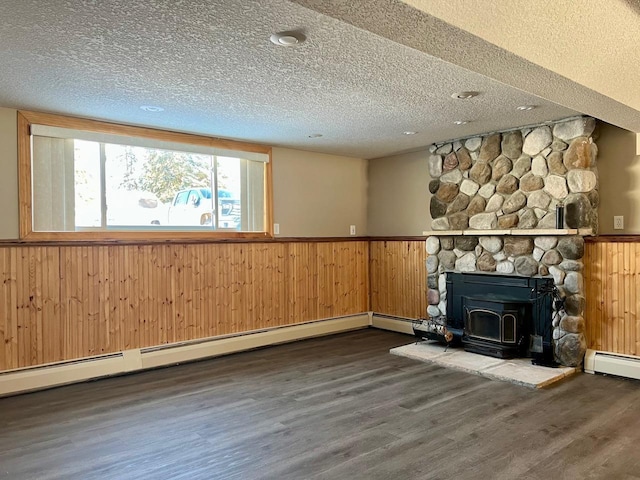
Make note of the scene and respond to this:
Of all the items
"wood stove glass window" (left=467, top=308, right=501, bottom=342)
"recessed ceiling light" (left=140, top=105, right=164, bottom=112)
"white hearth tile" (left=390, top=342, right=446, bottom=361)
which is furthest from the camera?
"white hearth tile" (left=390, top=342, right=446, bottom=361)

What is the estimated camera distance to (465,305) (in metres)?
4.90

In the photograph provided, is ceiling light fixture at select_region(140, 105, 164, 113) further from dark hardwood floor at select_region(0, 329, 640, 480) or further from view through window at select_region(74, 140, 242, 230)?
dark hardwood floor at select_region(0, 329, 640, 480)

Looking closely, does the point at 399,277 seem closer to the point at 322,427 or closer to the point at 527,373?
the point at 527,373

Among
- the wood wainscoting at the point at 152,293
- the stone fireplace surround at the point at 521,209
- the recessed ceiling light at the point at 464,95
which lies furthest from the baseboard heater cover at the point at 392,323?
the recessed ceiling light at the point at 464,95

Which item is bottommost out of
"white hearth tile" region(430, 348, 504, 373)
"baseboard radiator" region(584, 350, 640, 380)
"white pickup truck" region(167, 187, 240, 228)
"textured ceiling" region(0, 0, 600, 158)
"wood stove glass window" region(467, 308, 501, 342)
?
"white hearth tile" region(430, 348, 504, 373)

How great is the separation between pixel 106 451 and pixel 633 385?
4052 mm

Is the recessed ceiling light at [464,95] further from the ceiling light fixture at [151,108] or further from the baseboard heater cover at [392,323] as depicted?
the baseboard heater cover at [392,323]

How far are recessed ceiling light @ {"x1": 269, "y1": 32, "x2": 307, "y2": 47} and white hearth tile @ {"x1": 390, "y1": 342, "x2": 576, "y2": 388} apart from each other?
3.19 m

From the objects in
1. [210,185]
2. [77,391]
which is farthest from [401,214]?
[77,391]

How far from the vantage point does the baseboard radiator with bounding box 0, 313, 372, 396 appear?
12.5 ft

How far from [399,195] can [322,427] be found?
12.5ft

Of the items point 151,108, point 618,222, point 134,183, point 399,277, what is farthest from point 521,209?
point 134,183

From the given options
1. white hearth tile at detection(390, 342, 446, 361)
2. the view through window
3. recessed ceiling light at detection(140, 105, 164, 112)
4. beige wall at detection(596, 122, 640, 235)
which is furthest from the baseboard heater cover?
recessed ceiling light at detection(140, 105, 164, 112)

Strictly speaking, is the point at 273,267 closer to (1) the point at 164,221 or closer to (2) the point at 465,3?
(1) the point at 164,221
